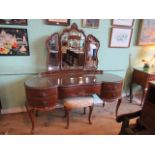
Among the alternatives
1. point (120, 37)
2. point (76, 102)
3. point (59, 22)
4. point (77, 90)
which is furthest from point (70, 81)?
point (120, 37)

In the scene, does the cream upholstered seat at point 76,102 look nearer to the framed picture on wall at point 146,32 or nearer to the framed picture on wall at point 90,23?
the framed picture on wall at point 90,23

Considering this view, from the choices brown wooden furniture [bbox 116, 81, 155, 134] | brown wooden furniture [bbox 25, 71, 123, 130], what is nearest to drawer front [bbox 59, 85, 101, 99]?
brown wooden furniture [bbox 25, 71, 123, 130]

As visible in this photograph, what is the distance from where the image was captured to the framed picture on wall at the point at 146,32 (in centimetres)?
271

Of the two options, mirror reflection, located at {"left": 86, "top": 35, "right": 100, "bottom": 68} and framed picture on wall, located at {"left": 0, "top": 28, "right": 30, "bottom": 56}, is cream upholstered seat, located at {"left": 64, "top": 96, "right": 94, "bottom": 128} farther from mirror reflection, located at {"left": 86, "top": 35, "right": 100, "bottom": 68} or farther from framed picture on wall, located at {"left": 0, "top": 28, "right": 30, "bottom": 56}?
framed picture on wall, located at {"left": 0, "top": 28, "right": 30, "bottom": 56}

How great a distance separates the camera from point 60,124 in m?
2.20

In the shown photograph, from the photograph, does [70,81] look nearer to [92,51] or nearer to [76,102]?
[76,102]

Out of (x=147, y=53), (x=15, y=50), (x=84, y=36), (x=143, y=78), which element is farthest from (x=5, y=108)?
(x=147, y=53)

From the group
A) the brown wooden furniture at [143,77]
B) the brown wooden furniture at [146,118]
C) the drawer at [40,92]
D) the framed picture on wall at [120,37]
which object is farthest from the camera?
the brown wooden furniture at [143,77]

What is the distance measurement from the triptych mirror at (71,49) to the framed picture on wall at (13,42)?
1.14 ft

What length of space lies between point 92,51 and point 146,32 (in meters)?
1.27

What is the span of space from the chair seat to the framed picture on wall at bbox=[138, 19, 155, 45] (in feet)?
5.44

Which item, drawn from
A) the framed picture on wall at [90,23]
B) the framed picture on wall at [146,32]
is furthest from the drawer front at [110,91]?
the framed picture on wall at [146,32]
